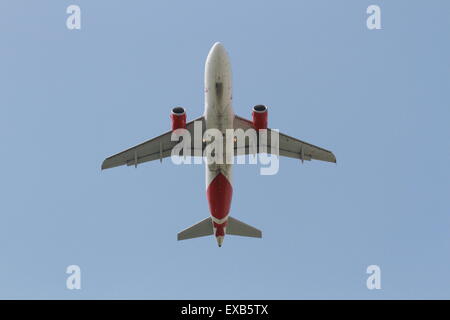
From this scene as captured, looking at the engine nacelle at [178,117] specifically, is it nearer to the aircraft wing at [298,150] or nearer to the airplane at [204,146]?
the airplane at [204,146]

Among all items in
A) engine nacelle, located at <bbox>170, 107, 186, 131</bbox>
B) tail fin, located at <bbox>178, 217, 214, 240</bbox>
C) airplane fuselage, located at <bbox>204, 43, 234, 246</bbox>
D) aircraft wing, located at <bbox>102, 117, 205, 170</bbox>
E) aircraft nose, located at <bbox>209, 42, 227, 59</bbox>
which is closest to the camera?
aircraft nose, located at <bbox>209, 42, 227, 59</bbox>

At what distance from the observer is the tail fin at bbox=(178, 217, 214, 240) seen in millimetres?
45656

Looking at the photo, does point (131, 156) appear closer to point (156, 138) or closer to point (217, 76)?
point (156, 138)

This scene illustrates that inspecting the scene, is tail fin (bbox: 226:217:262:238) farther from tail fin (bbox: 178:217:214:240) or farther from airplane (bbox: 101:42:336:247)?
tail fin (bbox: 178:217:214:240)

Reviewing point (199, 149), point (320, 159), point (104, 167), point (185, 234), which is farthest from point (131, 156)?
point (320, 159)

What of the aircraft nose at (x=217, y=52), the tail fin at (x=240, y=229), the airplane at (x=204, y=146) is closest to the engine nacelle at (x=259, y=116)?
the airplane at (x=204, y=146)

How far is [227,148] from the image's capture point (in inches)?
1549

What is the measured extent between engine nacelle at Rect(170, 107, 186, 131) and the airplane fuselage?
4.36 feet

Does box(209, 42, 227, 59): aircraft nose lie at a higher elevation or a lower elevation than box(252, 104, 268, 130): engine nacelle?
higher

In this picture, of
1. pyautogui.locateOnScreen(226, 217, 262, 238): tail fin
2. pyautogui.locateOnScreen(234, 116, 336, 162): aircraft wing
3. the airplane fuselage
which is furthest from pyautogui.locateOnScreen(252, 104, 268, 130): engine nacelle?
pyautogui.locateOnScreen(226, 217, 262, 238): tail fin

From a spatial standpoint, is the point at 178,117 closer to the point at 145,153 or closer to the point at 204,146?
the point at 204,146

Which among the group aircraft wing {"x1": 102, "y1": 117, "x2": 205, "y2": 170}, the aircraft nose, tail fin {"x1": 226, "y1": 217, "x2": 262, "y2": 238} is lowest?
tail fin {"x1": 226, "y1": 217, "x2": 262, "y2": 238}

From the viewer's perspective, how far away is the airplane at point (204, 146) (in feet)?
119

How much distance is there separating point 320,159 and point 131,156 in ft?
40.3
